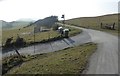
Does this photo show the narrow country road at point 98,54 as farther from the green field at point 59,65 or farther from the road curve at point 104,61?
the green field at point 59,65

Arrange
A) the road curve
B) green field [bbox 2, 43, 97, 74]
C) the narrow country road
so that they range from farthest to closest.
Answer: green field [bbox 2, 43, 97, 74] < the narrow country road < the road curve

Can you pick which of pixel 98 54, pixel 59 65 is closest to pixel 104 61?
pixel 98 54

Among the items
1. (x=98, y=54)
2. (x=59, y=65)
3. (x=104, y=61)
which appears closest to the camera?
(x=59, y=65)

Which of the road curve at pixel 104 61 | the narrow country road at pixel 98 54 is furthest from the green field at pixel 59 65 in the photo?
the narrow country road at pixel 98 54

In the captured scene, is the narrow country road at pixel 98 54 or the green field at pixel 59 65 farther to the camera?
the green field at pixel 59 65

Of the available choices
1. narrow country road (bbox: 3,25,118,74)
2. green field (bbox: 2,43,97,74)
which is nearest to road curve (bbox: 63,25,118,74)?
narrow country road (bbox: 3,25,118,74)

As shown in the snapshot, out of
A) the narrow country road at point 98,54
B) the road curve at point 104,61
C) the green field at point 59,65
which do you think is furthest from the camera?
the green field at point 59,65

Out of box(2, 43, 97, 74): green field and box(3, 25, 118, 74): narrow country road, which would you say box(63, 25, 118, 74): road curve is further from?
box(2, 43, 97, 74): green field

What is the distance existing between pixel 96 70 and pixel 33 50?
16.2m

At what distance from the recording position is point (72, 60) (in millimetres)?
25297

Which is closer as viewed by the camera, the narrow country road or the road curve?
the road curve

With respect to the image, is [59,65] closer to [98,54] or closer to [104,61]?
[104,61]

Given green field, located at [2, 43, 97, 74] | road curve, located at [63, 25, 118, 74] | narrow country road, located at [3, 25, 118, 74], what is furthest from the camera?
green field, located at [2, 43, 97, 74]

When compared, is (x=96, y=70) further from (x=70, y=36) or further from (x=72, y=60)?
(x=70, y=36)
